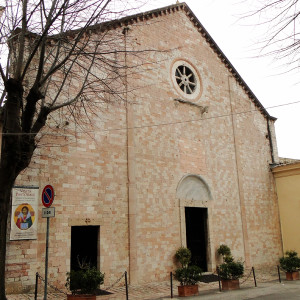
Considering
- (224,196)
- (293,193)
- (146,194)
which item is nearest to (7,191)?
(146,194)

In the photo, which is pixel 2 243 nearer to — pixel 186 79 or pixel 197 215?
pixel 197 215

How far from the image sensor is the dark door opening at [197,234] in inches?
583

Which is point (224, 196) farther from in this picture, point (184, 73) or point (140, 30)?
point (140, 30)

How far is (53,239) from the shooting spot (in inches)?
415

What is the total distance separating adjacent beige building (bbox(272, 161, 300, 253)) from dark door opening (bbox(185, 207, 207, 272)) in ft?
18.6

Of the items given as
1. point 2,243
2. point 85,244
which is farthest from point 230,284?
point 2,243

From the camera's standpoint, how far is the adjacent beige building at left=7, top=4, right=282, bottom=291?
11141 millimetres

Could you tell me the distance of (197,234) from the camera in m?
15.1

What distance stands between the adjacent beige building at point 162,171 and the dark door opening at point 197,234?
1.7 inches

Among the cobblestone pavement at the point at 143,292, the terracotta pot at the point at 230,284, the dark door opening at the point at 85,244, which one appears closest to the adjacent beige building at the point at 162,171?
the dark door opening at the point at 85,244

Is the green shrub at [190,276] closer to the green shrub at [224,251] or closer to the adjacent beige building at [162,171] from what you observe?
the adjacent beige building at [162,171]

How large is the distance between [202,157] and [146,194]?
3935mm

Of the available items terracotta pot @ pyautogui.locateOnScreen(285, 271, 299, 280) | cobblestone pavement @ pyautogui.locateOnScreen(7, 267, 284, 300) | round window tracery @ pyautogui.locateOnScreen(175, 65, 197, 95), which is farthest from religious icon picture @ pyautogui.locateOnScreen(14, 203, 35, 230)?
terracotta pot @ pyautogui.locateOnScreen(285, 271, 299, 280)

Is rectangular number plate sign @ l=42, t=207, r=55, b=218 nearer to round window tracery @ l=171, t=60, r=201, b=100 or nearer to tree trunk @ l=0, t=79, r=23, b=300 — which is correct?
tree trunk @ l=0, t=79, r=23, b=300
